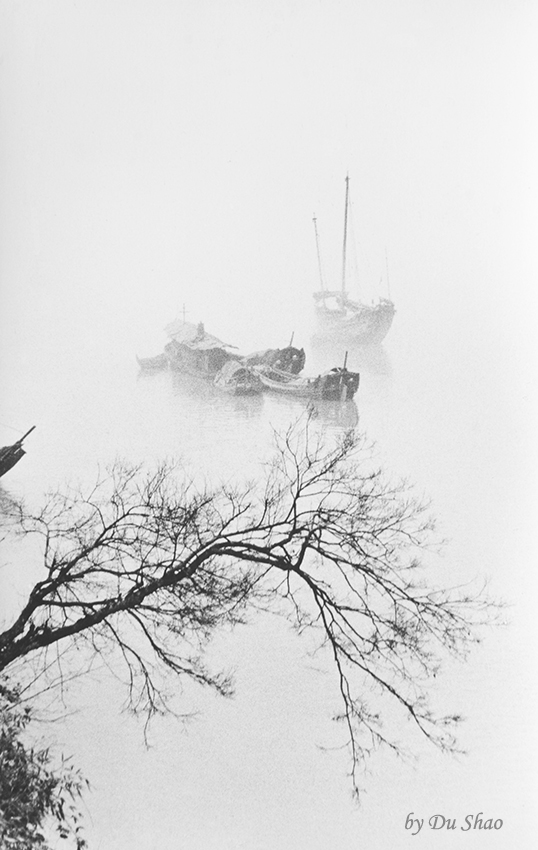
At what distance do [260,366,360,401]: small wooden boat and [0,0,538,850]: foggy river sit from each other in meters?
0.05

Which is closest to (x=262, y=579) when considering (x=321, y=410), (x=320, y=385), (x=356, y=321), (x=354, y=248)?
(x=321, y=410)

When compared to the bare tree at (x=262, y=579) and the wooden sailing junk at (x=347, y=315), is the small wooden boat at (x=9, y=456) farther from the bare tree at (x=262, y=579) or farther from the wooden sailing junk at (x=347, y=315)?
the wooden sailing junk at (x=347, y=315)

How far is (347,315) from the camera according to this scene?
3199 millimetres

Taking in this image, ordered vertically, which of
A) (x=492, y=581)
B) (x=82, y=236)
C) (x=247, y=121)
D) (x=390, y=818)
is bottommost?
(x=390, y=818)

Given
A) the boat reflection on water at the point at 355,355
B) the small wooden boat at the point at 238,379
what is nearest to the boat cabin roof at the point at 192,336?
the small wooden boat at the point at 238,379

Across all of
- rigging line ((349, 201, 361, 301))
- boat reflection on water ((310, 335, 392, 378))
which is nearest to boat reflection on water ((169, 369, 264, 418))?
boat reflection on water ((310, 335, 392, 378))

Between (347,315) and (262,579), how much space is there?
116 cm

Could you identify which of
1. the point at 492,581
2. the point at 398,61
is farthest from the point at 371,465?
the point at 398,61

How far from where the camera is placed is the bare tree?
3061 mm

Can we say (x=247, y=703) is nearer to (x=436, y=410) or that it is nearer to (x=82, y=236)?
(x=436, y=410)

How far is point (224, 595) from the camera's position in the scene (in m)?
3.13

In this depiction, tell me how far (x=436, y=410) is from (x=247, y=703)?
1.45 metres

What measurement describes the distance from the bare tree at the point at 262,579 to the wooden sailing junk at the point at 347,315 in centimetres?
43

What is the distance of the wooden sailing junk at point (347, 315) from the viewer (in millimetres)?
3203
